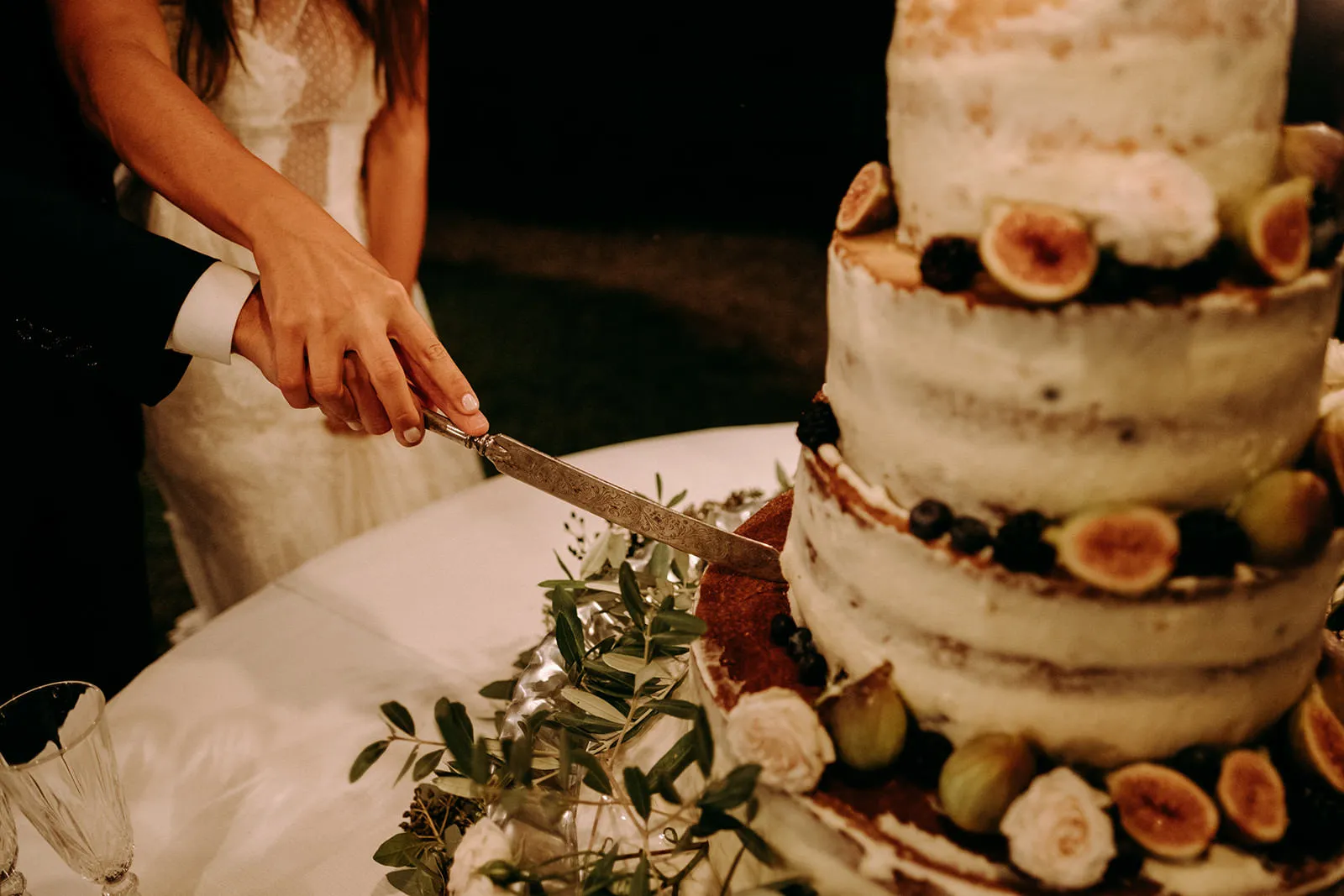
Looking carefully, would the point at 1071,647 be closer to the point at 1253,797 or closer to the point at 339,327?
the point at 1253,797

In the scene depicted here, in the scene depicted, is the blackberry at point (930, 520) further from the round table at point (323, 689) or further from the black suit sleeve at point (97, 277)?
the black suit sleeve at point (97, 277)

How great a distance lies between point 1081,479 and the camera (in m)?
1.02

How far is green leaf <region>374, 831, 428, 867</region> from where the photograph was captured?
1.46 metres

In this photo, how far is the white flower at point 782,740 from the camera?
1124 millimetres

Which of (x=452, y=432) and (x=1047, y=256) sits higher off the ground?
(x=1047, y=256)

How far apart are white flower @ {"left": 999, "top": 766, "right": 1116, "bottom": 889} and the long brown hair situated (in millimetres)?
2567

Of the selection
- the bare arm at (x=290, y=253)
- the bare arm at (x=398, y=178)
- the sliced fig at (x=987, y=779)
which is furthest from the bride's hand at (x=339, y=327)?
the bare arm at (x=398, y=178)

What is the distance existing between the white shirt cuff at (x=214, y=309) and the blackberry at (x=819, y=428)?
102 centimetres

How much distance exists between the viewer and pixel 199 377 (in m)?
2.84

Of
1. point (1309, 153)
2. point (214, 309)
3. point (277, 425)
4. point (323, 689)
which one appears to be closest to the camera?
point (1309, 153)

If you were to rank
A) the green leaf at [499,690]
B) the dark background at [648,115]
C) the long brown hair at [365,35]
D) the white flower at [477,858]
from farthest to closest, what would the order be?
1. the dark background at [648,115]
2. the long brown hair at [365,35]
3. the green leaf at [499,690]
4. the white flower at [477,858]

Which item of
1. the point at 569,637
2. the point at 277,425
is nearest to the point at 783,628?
the point at 569,637

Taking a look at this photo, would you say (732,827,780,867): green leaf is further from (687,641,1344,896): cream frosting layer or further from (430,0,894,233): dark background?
(430,0,894,233): dark background

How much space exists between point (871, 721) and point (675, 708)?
0.32 meters
